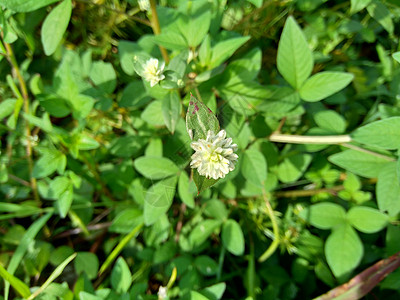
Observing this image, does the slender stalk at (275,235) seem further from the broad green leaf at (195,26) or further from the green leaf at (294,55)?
the broad green leaf at (195,26)

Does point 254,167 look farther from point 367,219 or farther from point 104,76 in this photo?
point 104,76

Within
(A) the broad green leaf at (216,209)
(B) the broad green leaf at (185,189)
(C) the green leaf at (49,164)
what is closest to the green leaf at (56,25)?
(C) the green leaf at (49,164)

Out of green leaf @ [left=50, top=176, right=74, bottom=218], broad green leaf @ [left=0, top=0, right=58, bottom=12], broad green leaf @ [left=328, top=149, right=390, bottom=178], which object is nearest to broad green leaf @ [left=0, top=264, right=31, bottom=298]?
green leaf @ [left=50, top=176, right=74, bottom=218]

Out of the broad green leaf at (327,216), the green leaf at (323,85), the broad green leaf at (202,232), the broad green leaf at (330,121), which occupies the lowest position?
the broad green leaf at (202,232)

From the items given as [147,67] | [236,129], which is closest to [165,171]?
[236,129]

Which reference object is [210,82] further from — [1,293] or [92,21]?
[1,293]
